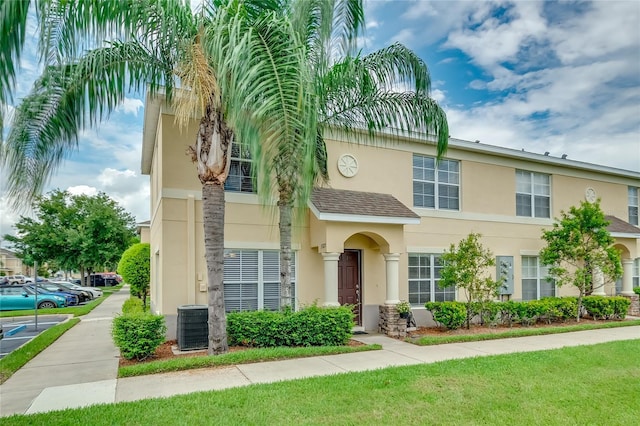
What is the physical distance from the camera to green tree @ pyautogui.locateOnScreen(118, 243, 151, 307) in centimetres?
1762

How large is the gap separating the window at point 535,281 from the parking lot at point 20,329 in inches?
627

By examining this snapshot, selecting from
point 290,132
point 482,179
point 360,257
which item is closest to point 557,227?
point 482,179

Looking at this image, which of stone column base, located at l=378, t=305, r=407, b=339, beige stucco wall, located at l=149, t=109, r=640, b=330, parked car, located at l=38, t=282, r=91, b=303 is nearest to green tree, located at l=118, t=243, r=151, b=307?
beige stucco wall, located at l=149, t=109, r=640, b=330

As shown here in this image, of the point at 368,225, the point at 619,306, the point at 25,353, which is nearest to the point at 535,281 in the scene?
the point at 619,306

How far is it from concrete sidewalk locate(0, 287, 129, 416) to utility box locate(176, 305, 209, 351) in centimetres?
136

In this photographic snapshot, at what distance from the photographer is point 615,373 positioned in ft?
23.9

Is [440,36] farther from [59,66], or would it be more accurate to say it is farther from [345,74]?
[59,66]

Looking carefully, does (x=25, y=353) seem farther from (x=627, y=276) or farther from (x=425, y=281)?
(x=627, y=276)

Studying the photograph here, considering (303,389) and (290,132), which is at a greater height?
(290,132)

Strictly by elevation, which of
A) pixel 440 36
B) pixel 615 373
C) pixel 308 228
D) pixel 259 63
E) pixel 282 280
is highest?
pixel 440 36

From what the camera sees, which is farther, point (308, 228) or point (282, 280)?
point (308, 228)

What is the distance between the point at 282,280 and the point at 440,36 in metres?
10.1

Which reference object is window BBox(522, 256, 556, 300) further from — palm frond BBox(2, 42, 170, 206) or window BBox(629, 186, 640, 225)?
palm frond BBox(2, 42, 170, 206)

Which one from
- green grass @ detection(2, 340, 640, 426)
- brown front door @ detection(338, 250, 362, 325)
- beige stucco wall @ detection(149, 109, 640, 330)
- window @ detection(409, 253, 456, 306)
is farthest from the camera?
window @ detection(409, 253, 456, 306)
